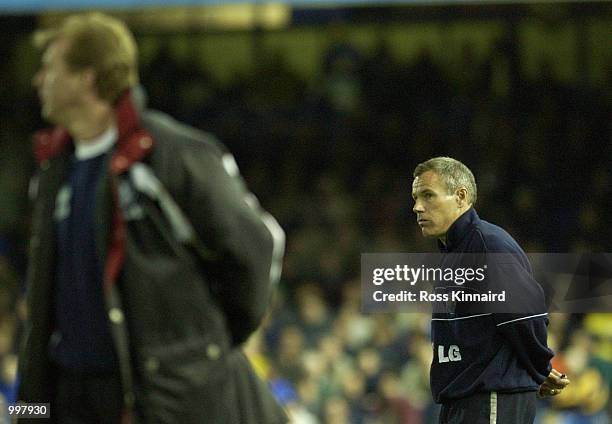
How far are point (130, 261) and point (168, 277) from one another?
71 millimetres

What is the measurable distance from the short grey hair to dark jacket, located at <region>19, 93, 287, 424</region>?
2.50ft

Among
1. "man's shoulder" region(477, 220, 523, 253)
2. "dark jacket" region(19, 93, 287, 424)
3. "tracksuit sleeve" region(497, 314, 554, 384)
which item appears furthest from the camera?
"man's shoulder" region(477, 220, 523, 253)

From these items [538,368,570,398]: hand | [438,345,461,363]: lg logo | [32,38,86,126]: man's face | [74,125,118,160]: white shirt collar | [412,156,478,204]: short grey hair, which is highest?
[32,38,86,126]: man's face

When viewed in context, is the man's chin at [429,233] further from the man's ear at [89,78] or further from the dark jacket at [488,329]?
the man's ear at [89,78]

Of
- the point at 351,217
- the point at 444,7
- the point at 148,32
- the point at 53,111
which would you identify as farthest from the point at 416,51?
the point at 53,111

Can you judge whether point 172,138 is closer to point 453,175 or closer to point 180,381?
point 180,381

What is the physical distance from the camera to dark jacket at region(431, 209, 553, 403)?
96.0 inches

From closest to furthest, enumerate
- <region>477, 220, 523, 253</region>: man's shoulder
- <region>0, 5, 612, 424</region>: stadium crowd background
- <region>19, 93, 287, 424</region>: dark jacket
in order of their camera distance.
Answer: <region>19, 93, 287, 424</region>: dark jacket → <region>477, 220, 523, 253</region>: man's shoulder → <region>0, 5, 612, 424</region>: stadium crowd background

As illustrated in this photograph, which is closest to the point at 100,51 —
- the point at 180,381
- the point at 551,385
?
the point at 180,381

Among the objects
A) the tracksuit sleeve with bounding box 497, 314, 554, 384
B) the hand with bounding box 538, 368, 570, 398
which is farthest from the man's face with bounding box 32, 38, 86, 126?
the hand with bounding box 538, 368, 570, 398

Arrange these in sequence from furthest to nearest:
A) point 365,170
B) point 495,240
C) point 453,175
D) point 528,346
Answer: point 365,170
point 453,175
point 495,240
point 528,346

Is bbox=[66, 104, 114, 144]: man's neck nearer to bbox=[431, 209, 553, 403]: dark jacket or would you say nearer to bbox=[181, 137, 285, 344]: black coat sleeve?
bbox=[181, 137, 285, 344]: black coat sleeve

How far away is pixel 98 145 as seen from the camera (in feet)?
6.57

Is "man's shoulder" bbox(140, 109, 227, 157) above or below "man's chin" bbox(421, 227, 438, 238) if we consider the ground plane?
above
